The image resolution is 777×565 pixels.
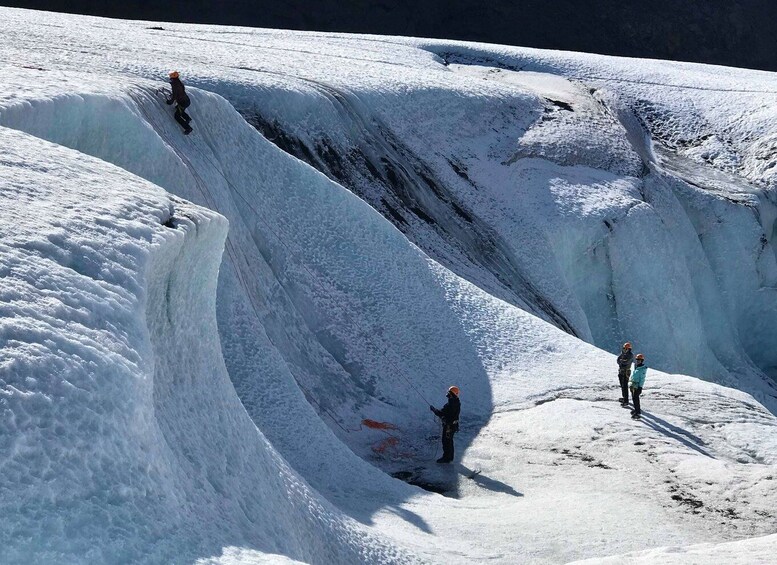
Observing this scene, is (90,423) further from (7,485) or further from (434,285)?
(434,285)

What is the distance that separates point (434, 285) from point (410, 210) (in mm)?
4384

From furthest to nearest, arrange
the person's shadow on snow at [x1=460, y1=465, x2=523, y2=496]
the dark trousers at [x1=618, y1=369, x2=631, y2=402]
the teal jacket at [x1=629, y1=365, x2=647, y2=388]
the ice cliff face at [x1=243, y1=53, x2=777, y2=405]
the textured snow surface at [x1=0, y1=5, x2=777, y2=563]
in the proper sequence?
the ice cliff face at [x1=243, y1=53, x2=777, y2=405] < the dark trousers at [x1=618, y1=369, x2=631, y2=402] < the teal jacket at [x1=629, y1=365, x2=647, y2=388] < the person's shadow on snow at [x1=460, y1=465, x2=523, y2=496] < the textured snow surface at [x1=0, y1=5, x2=777, y2=563]

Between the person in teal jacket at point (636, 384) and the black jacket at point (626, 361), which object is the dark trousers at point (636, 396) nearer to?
the person in teal jacket at point (636, 384)

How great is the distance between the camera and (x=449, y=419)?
1270 cm

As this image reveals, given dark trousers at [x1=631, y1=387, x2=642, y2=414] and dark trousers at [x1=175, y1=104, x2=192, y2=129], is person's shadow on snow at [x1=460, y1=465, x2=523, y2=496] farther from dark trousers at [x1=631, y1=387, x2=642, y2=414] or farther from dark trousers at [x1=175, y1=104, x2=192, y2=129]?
dark trousers at [x1=175, y1=104, x2=192, y2=129]

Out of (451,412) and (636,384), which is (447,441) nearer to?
(451,412)

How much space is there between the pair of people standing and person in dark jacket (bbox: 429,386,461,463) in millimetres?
2628

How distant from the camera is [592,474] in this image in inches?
489

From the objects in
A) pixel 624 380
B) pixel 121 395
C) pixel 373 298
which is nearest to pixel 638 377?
pixel 624 380

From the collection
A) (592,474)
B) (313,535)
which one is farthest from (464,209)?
(313,535)

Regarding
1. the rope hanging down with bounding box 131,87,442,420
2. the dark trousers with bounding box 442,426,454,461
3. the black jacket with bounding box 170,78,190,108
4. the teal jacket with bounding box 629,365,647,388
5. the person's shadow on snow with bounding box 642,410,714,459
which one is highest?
the black jacket with bounding box 170,78,190,108

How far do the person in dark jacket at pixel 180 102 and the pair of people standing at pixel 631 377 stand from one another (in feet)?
21.5

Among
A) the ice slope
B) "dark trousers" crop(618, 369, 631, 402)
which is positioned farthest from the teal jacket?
the ice slope

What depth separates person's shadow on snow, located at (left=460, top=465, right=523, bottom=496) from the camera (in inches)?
476
